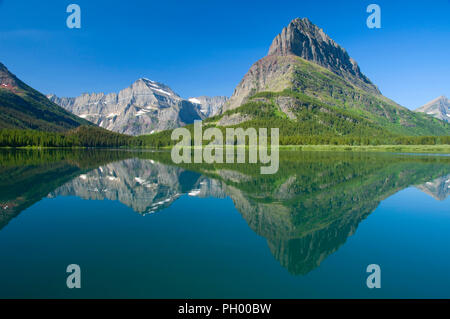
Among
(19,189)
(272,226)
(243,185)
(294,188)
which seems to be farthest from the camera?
(243,185)

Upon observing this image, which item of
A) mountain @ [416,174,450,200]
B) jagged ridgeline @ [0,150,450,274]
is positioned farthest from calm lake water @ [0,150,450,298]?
mountain @ [416,174,450,200]

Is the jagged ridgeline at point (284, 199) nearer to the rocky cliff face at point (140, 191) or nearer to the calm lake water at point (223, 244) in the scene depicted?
the rocky cliff face at point (140, 191)

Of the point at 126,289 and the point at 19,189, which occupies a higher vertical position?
the point at 19,189

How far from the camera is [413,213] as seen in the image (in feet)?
78.5

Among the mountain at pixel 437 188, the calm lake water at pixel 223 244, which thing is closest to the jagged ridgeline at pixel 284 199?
the mountain at pixel 437 188

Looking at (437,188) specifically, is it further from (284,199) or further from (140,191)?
(140,191)

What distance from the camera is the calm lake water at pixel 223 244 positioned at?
426 inches

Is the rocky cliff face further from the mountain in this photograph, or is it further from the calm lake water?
the mountain

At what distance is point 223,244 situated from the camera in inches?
625

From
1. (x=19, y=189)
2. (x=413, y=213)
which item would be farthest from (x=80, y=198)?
(x=413, y=213)

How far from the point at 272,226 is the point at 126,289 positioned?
1188cm

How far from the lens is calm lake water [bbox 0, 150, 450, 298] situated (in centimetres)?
1083

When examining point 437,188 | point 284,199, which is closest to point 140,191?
point 284,199
